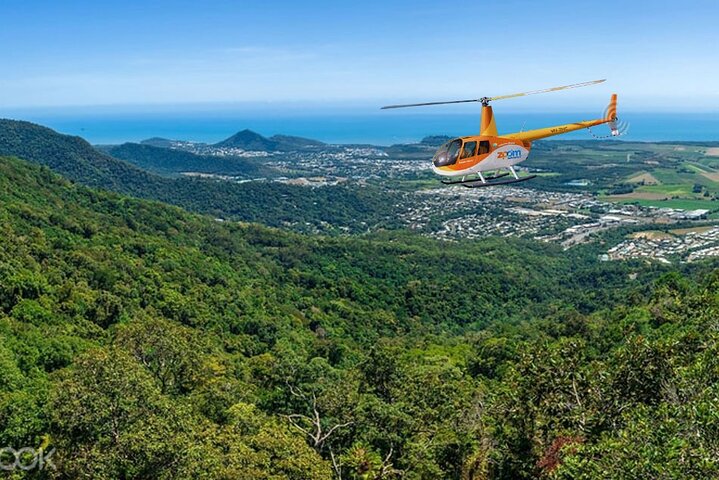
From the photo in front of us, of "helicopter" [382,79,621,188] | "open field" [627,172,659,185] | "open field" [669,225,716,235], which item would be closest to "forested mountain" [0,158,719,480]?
"helicopter" [382,79,621,188]

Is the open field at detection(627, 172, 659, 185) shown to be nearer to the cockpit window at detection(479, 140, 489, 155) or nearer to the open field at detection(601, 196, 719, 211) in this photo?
the open field at detection(601, 196, 719, 211)

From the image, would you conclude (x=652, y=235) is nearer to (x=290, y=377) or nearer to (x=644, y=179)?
(x=644, y=179)

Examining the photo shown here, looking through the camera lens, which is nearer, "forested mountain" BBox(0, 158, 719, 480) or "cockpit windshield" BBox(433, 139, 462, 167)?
"forested mountain" BBox(0, 158, 719, 480)

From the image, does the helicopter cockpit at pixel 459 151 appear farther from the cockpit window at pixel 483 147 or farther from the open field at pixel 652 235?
the open field at pixel 652 235

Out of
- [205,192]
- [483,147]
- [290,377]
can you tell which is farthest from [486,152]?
[205,192]

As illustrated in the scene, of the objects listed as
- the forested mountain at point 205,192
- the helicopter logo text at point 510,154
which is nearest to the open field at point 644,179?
the forested mountain at point 205,192
